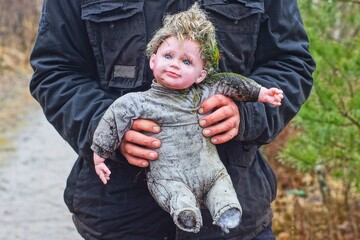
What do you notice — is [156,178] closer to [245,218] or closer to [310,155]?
[245,218]

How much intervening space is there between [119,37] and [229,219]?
0.81 meters

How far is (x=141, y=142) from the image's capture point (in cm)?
244

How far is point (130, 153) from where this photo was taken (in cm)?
248

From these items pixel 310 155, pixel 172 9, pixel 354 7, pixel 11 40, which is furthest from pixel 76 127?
pixel 11 40

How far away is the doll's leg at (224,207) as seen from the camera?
2340 mm

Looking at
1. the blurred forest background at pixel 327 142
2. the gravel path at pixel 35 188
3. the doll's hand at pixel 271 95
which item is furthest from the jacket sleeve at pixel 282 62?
the gravel path at pixel 35 188

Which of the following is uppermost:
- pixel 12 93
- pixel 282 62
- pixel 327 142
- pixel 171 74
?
pixel 171 74

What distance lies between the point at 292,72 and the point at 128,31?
0.65 m

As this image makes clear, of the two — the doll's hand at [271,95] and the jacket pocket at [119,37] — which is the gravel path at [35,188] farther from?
the doll's hand at [271,95]

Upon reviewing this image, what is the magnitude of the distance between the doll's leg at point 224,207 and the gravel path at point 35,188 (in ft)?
10.8

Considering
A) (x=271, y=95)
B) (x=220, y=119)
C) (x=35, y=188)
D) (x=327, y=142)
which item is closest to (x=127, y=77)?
(x=220, y=119)

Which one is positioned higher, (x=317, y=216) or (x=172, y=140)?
(x=172, y=140)

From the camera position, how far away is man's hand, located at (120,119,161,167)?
2438mm

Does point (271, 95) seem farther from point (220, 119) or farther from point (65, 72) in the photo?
point (65, 72)
